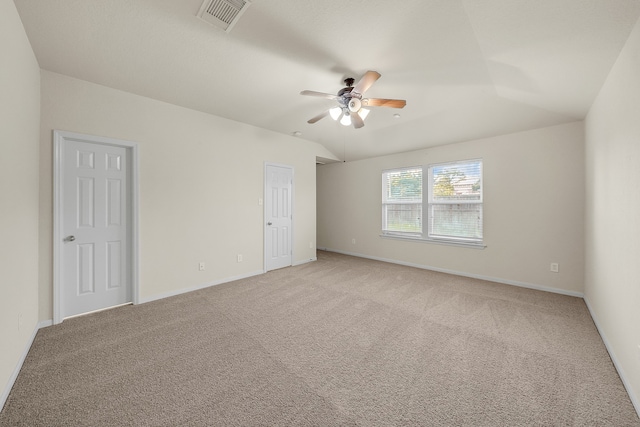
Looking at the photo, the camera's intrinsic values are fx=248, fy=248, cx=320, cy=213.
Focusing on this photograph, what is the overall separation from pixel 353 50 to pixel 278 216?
324cm

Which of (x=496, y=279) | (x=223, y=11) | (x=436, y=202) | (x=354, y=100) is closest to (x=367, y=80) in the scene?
(x=354, y=100)

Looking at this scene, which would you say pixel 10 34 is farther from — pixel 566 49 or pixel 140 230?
pixel 566 49

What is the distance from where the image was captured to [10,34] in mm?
1747

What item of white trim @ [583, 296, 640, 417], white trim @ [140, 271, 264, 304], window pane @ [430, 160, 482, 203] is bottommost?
white trim @ [583, 296, 640, 417]

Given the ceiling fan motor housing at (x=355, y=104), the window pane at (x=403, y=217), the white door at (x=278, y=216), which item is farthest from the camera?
the window pane at (x=403, y=217)

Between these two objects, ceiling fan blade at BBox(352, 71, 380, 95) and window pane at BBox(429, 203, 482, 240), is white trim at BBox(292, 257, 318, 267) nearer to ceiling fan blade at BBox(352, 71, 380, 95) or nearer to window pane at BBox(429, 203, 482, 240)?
window pane at BBox(429, 203, 482, 240)

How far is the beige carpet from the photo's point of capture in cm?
152

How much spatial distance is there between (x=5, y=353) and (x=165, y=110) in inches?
116

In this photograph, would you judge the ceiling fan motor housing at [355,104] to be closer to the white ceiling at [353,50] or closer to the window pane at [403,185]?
the white ceiling at [353,50]

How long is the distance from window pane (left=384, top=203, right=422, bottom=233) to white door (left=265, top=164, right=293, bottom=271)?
2.20 m

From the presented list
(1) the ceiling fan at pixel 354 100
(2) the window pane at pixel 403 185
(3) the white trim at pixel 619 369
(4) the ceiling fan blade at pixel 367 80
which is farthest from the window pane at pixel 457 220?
(4) the ceiling fan blade at pixel 367 80

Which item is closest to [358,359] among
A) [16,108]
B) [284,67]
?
[284,67]

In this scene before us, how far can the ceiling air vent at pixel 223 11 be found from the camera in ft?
5.85

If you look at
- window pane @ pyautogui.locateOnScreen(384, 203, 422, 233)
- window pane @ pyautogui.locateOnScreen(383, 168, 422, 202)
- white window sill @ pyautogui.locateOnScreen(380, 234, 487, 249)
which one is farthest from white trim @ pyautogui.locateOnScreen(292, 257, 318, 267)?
window pane @ pyautogui.locateOnScreen(383, 168, 422, 202)
